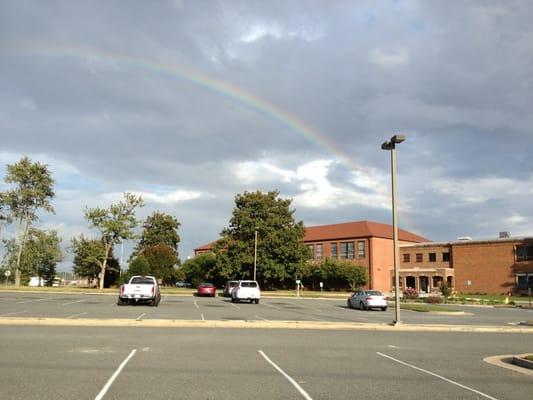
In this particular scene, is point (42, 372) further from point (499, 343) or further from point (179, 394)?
point (499, 343)

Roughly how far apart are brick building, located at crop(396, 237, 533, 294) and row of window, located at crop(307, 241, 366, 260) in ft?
23.6

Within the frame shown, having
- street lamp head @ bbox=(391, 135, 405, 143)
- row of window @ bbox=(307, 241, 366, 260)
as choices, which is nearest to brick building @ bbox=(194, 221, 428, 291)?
row of window @ bbox=(307, 241, 366, 260)

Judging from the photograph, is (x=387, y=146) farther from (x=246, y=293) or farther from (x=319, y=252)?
(x=319, y=252)

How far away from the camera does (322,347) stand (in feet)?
42.2

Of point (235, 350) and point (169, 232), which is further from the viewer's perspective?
point (169, 232)

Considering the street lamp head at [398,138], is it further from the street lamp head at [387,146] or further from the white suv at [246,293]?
the white suv at [246,293]

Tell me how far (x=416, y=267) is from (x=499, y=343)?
230ft

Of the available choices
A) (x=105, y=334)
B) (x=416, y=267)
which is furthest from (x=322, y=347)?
(x=416, y=267)

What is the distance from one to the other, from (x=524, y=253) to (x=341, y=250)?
108 feet

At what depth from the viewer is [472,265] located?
241 ft

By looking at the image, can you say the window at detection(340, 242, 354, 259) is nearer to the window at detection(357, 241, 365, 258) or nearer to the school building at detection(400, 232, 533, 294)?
the window at detection(357, 241, 365, 258)

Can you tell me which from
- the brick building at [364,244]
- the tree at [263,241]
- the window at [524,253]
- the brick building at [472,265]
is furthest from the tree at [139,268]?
the window at [524,253]

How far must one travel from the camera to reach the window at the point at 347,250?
9069 centimetres

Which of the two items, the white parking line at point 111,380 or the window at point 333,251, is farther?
the window at point 333,251
